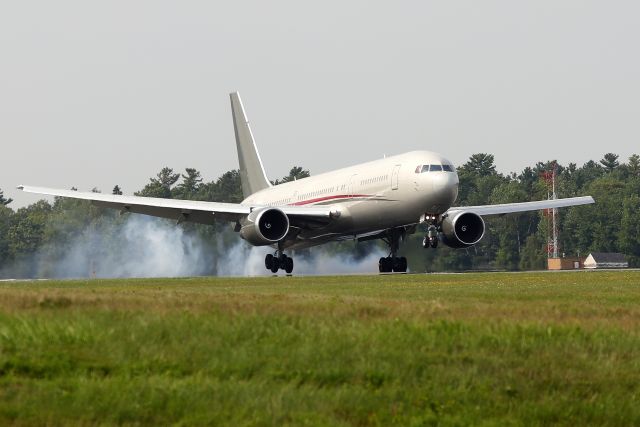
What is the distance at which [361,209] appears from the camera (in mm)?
53875

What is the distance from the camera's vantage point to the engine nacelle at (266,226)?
A: 172ft

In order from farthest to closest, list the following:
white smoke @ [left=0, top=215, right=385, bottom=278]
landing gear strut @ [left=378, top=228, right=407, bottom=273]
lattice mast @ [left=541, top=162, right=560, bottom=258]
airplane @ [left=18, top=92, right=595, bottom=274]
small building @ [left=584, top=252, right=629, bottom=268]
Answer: small building @ [left=584, top=252, right=629, bottom=268]
lattice mast @ [left=541, top=162, right=560, bottom=258]
white smoke @ [left=0, top=215, right=385, bottom=278]
landing gear strut @ [left=378, top=228, right=407, bottom=273]
airplane @ [left=18, top=92, right=595, bottom=274]

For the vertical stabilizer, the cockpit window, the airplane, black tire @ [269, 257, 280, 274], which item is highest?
the vertical stabilizer

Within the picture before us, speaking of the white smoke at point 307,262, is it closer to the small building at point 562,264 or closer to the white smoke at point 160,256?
the white smoke at point 160,256

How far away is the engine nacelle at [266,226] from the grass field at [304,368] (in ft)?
109

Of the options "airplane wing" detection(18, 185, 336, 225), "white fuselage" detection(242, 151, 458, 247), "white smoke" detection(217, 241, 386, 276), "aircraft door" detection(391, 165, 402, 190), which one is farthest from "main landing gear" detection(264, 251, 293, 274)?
"aircraft door" detection(391, 165, 402, 190)

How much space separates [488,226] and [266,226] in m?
82.3

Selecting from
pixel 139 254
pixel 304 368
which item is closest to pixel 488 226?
pixel 139 254

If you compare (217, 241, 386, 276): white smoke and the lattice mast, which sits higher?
the lattice mast

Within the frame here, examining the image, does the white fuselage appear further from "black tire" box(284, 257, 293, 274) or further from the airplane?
"black tire" box(284, 257, 293, 274)

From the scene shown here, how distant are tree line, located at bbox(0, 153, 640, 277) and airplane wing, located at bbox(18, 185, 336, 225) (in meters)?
10.8

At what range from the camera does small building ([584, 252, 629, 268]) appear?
116 meters

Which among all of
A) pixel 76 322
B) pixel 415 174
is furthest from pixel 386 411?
pixel 415 174

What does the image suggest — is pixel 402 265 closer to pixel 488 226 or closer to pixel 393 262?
pixel 393 262
